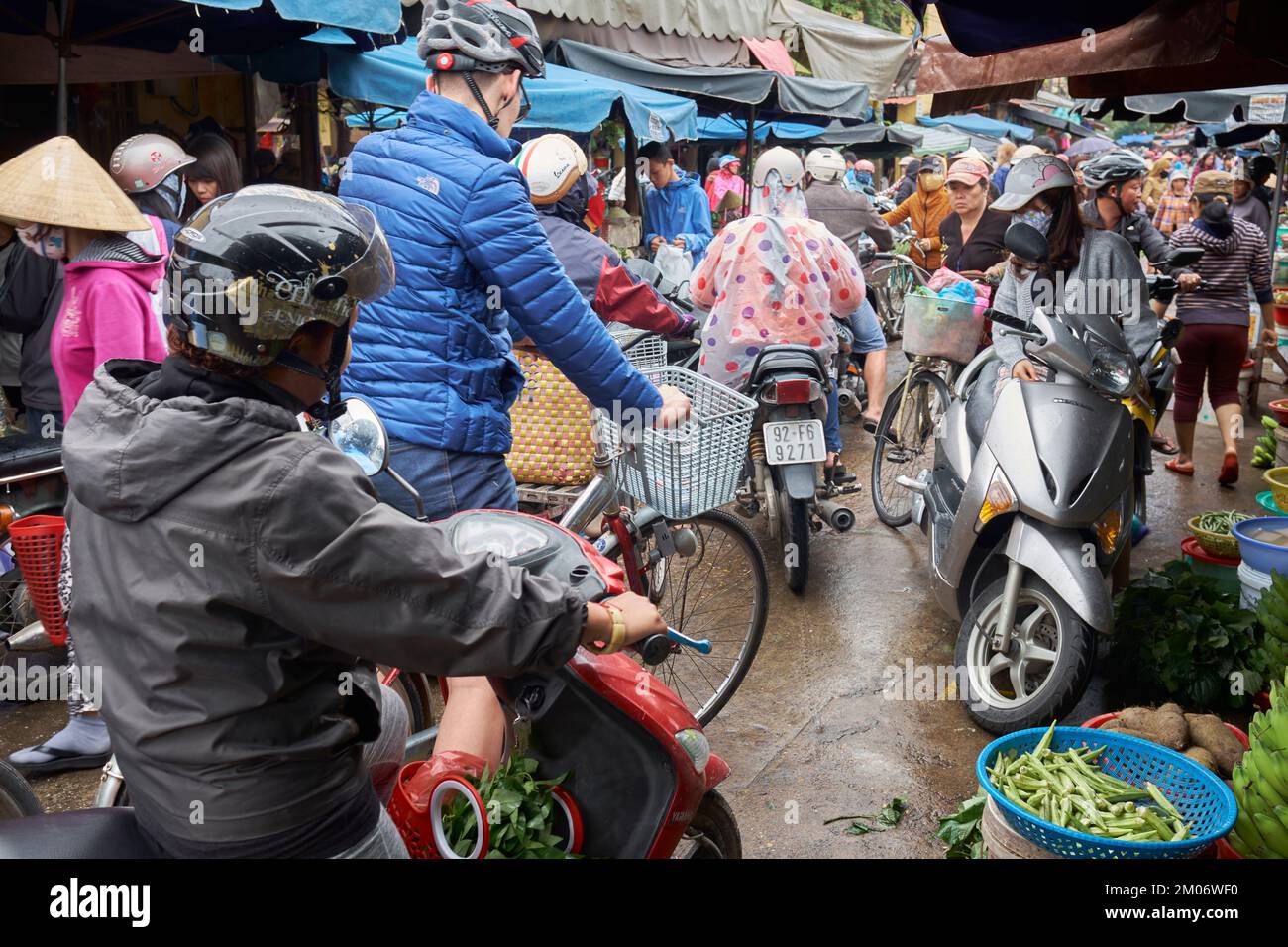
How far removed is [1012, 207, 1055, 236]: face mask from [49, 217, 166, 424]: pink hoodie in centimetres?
376

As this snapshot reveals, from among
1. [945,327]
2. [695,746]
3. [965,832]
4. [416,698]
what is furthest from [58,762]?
[945,327]

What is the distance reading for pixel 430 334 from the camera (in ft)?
11.0

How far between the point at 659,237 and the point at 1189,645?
8.70 m

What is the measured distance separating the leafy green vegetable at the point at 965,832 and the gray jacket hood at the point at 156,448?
2348 mm

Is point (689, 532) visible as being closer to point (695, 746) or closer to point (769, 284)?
point (695, 746)

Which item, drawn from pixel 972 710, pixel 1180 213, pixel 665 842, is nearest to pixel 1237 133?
pixel 1180 213

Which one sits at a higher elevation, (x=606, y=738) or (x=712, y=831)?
(x=606, y=738)

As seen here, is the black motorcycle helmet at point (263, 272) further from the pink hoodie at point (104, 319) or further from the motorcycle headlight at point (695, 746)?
the pink hoodie at point (104, 319)

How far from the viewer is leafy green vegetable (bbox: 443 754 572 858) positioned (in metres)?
2.30

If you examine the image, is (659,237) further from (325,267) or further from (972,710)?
(325,267)

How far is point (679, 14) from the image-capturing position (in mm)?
14203

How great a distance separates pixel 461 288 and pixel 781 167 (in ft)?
10.1

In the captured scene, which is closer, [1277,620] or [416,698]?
[416,698]

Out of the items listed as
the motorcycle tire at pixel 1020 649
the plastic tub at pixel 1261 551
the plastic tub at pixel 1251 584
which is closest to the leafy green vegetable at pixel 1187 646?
the plastic tub at pixel 1251 584
